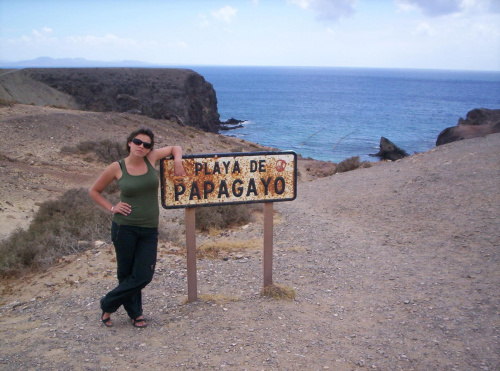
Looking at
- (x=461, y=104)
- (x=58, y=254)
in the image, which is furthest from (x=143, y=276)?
(x=461, y=104)

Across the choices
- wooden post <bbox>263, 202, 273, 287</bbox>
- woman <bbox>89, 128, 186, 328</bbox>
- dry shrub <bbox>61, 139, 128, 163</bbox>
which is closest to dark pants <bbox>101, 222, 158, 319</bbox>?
woman <bbox>89, 128, 186, 328</bbox>

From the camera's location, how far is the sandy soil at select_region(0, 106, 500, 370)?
11.8 ft

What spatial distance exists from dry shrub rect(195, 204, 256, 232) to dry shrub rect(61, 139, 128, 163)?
12009 millimetres

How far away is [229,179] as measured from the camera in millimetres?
4508

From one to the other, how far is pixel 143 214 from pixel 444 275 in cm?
400

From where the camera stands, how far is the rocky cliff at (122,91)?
4212 centimetres

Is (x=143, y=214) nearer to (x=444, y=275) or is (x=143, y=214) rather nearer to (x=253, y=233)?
(x=444, y=275)

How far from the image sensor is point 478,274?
568 centimetres

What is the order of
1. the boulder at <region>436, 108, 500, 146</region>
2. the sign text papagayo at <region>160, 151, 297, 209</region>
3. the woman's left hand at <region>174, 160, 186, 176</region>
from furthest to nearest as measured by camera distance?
the boulder at <region>436, 108, 500, 146</region> < the sign text papagayo at <region>160, 151, 297, 209</region> < the woman's left hand at <region>174, 160, 186, 176</region>

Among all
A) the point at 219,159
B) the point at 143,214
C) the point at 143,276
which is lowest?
the point at 143,276

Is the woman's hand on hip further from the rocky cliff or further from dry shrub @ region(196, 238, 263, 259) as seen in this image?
the rocky cliff

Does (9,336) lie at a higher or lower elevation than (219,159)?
lower

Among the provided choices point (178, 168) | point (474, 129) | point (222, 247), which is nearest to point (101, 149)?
point (222, 247)

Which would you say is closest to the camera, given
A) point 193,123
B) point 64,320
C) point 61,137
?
point 64,320
